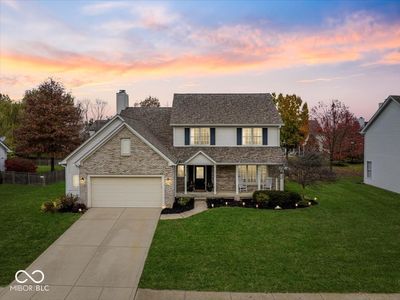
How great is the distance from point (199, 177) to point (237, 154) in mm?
3689

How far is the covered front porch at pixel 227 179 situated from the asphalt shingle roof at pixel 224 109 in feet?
Result: 12.1

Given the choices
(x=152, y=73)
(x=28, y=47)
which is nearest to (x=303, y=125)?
(x=152, y=73)

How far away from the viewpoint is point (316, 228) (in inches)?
614

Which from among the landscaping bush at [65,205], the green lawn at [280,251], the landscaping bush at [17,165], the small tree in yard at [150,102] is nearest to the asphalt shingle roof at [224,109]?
the green lawn at [280,251]

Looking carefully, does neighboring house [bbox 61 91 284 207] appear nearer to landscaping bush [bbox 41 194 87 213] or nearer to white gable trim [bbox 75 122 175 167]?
white gable trim [bbox 75 122 175 167]

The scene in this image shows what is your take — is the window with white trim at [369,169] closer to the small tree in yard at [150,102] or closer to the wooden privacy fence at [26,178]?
the wooden privacy fence at [26,178]

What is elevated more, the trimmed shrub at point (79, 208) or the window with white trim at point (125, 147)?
the window with white trim at point (125, 147)

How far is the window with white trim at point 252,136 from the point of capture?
24.8 meters

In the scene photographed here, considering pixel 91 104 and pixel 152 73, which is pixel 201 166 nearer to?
pixel 152 73

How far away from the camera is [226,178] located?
24.1 metres

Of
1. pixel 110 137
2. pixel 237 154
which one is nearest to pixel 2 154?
pixel 110 137

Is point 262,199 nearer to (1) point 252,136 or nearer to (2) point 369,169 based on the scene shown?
(1) point 252,136

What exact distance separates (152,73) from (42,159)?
3196cm

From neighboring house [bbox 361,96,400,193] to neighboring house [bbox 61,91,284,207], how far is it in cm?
1004
